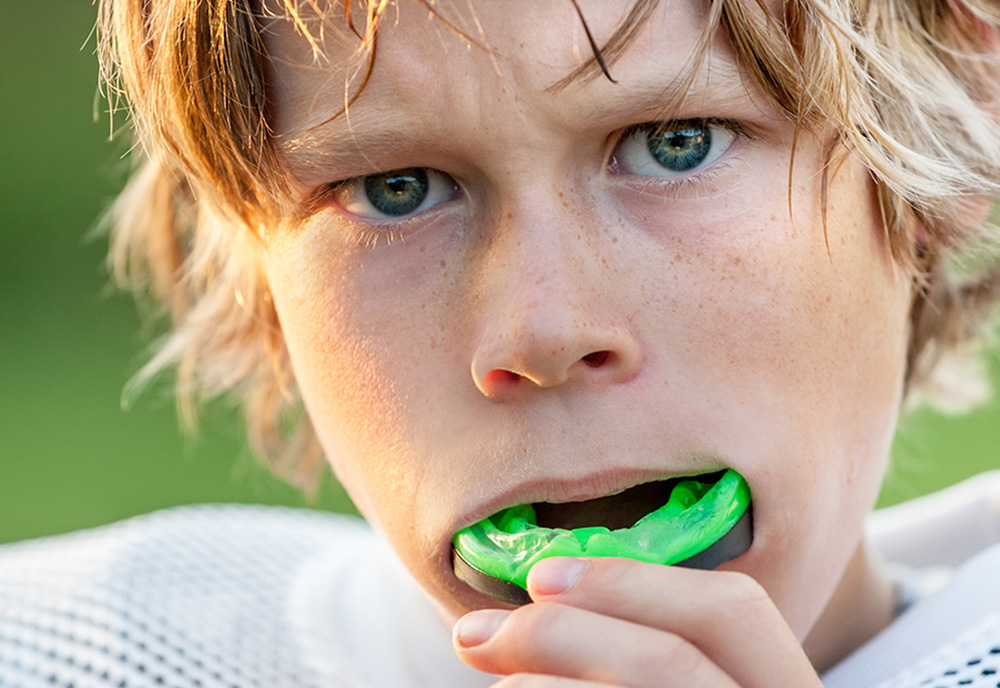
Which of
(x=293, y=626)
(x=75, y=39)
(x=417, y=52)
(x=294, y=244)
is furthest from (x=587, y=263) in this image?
(x=75, y=39)

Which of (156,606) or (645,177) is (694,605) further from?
(156,606)

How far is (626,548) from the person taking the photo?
0.97 metres

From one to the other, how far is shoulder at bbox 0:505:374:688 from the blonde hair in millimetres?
348

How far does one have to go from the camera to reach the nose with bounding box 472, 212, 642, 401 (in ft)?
3.12

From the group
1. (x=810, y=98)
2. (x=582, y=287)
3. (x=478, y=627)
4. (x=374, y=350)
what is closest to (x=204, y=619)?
(x=374, y=350)

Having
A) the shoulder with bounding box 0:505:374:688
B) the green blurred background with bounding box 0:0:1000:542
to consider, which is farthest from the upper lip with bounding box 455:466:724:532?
the green blurred background with bounding box 0:0:1000:542

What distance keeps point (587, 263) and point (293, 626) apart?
2.38ft

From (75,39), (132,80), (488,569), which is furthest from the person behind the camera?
(75,39)

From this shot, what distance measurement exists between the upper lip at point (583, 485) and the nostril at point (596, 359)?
0.10 m

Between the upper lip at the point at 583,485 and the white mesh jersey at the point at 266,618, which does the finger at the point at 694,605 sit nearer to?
the upper lip at the point at 583,485

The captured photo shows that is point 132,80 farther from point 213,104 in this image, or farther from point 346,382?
point 346,382

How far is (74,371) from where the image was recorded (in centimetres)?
510

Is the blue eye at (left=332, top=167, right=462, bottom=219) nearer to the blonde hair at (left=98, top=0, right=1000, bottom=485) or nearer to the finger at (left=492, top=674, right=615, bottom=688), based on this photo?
the blonde hair at (left=98, top=0, right=1000, bottom=485)

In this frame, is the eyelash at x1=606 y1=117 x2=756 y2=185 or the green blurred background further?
the green blurred background
